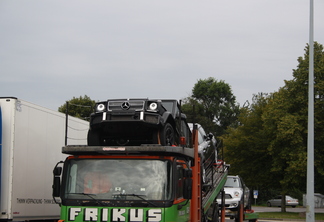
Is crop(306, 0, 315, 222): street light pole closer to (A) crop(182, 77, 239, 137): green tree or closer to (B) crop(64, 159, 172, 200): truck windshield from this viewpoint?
(B) crop(64, 159, 172, 200): truck windshield

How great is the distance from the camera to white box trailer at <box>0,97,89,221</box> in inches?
381

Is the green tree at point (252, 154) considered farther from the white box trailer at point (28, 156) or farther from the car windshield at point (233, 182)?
the white box trailer at point (28, 156)

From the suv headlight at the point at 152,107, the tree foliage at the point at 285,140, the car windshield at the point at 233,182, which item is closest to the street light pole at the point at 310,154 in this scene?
the car windshield at the point at 233,182

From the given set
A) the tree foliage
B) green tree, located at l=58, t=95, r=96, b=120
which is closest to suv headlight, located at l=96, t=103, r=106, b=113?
the tree foliage

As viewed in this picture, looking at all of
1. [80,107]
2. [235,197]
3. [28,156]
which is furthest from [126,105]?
[80,107]

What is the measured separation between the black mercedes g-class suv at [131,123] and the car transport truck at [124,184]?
673 mm

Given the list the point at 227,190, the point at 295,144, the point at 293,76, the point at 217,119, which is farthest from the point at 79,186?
the point at 217,119

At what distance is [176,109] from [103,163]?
2.35m

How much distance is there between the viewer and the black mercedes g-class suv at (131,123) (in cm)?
970

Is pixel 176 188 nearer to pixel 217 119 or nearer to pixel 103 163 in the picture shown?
pixel 103 163

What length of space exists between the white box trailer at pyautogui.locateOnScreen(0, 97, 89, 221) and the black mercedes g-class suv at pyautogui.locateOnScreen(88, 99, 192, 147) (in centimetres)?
123

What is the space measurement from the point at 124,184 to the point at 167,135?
1.52 metres

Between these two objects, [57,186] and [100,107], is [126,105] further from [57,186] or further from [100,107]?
[57,186]

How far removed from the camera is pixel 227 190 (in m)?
17.3
